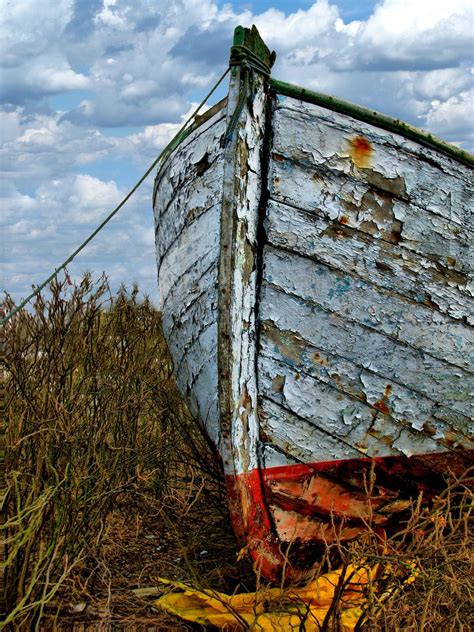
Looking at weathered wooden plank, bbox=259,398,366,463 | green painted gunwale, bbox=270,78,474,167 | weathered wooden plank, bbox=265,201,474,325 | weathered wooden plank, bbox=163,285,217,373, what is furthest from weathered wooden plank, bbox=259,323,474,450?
green painted gunwale, bbox=270,78,474,167

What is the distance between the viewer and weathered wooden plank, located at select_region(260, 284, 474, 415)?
3418 mm

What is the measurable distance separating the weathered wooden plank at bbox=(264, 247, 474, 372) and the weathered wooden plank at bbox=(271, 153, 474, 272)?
0.72 feet

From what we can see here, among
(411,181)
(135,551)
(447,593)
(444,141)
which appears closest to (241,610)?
(447,593)

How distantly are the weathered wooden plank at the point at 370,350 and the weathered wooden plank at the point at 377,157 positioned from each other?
0.58 metres

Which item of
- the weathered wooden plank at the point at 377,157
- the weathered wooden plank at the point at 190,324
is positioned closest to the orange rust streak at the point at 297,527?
the weathered wooden plank at the point at 190,324

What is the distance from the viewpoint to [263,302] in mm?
3408

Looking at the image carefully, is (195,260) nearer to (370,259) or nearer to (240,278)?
(240,278)

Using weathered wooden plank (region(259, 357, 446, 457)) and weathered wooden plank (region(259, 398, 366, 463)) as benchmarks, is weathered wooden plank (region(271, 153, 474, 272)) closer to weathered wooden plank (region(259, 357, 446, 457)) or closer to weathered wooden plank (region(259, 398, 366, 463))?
weathered wooden plank (region(259, 357, 446, 457))

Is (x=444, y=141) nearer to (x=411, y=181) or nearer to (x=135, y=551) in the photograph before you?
(x=411, y=181)

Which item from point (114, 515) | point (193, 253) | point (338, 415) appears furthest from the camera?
point (114, 515)

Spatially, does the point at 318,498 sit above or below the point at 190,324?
below

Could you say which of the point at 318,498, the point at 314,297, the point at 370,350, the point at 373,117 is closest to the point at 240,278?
the point at 314,297

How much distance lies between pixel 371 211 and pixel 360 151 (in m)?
0.25

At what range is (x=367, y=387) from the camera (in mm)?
3561
